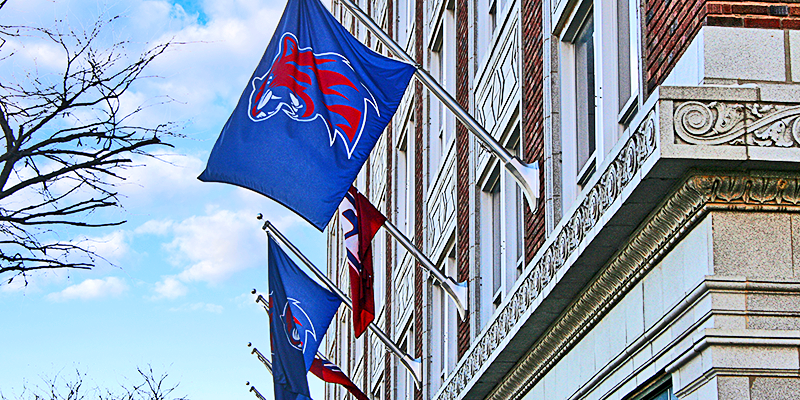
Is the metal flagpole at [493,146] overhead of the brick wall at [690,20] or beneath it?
overhead

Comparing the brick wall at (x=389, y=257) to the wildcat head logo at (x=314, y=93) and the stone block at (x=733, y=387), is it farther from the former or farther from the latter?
the stone block at (x=733, y=387)

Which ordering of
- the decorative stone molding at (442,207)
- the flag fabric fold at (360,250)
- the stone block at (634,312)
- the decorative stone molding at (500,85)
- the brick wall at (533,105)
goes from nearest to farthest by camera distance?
the stone block at (634,312) → the brick wall at (533,105) → the decorative stone molding at (500,85) → the flag fabric fold at (360,250) → the decorative stone molding at (442,207)

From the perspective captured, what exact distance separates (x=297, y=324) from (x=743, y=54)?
12261 millimetres

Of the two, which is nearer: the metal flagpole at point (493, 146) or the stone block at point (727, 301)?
the stone block at point (727, 301)

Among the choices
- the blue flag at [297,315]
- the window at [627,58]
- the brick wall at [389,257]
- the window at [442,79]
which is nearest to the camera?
the window at [627,58]

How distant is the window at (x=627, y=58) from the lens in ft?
35.9

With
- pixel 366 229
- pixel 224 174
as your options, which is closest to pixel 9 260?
pixel 224 174

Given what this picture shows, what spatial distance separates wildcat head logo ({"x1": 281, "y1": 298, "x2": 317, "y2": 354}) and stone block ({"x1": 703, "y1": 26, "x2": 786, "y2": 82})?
39.6ft

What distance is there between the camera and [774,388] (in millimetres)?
8359

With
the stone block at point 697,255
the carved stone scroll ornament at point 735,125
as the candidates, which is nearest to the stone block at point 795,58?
the carved stone scroll ornament at point 735,125

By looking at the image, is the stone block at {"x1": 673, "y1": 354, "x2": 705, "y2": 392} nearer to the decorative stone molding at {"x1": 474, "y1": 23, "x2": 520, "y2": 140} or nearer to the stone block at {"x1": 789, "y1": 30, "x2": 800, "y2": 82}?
the stone block at {"x1": 789, "y1": 30, "x2": 800, "y2": 82}

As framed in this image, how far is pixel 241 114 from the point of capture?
1320 centimetres

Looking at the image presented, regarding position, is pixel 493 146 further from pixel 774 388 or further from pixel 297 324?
pixel 297 324

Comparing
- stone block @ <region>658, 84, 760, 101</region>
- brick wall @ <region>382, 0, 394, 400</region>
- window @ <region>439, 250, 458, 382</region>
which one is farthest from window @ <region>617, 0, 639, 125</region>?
brick wall @ <region>382, 0, 394, 400</region>
